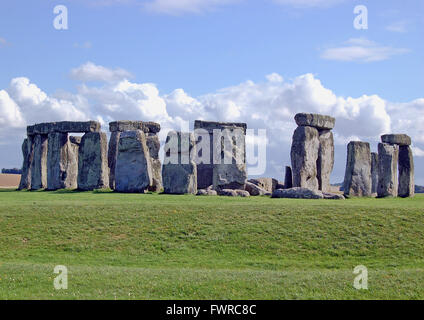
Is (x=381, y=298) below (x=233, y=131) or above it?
below

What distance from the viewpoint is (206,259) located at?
15.5 meters

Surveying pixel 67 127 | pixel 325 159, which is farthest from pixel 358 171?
pixel 67 127

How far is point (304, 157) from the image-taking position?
1122 inches

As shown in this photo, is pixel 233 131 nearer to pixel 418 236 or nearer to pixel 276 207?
pixel 276 207

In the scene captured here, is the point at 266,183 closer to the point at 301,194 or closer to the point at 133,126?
the point at 301,194

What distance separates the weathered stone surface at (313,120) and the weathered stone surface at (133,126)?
8.47 meters

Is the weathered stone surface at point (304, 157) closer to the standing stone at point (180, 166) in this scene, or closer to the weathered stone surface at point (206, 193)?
the weathered stone surface at point (206, 193)

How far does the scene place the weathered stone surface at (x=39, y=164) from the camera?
33969 mm

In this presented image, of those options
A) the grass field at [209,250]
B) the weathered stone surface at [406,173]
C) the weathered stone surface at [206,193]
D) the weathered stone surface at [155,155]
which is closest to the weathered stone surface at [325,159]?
the weathered stone surface at [406,173]

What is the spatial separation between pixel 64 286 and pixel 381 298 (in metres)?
6.73

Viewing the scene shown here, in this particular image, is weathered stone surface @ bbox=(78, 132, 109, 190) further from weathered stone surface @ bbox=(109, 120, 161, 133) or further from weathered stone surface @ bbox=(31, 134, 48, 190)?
weathered stone surface @ bbox=(31, 134, 48, 190)

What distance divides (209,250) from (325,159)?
50.0ft
